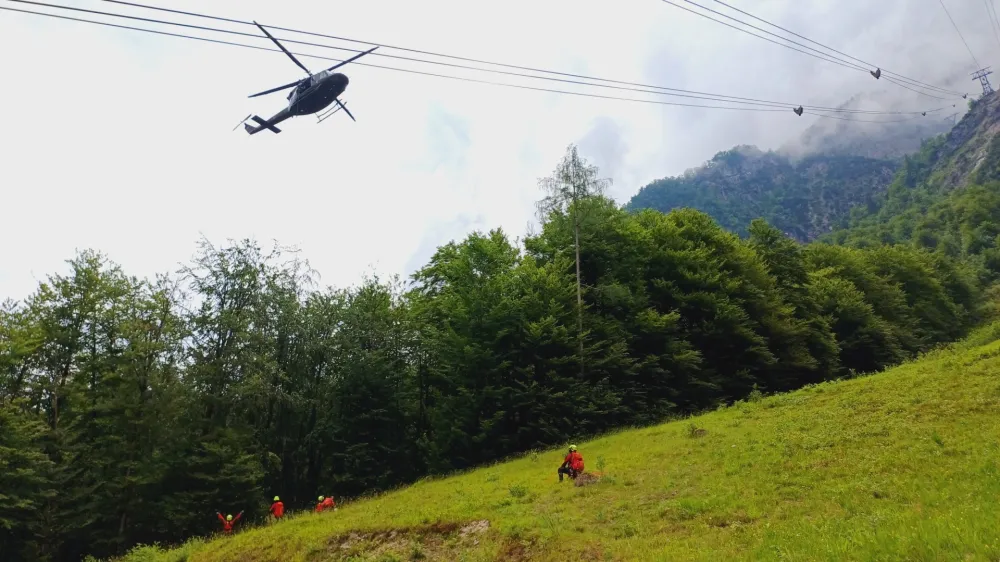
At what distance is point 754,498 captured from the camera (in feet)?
41.8

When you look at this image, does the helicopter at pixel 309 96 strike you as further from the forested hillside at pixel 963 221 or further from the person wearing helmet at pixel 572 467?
the forested hillside at pixel 963 221

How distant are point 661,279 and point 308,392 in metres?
27.7

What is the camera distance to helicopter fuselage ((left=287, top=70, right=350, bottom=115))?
1468 cm

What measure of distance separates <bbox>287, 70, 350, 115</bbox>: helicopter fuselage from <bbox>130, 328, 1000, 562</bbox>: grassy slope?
41.9ft

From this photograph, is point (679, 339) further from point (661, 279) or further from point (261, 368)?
point (261, 368)

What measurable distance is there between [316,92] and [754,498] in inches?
612

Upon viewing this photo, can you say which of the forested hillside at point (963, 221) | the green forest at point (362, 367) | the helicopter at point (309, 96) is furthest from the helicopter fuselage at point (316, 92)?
the forested hillside at point (963, 221)

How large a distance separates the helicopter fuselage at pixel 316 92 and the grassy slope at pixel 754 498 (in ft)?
41.9

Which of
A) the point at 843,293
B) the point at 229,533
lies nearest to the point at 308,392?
the point at 229,533

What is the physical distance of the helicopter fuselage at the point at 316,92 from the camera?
578 inches

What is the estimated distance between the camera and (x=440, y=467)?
3300 centimetres

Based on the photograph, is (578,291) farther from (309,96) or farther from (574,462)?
(309,96)

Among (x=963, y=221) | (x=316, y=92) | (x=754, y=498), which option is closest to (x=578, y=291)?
(x=754, y=498)

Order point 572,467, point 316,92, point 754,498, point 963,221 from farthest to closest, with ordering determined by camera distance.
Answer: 1. point 963,221
2. point 572,467
3. point 316,92
4. point 754,498
